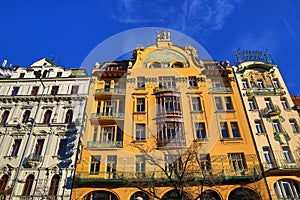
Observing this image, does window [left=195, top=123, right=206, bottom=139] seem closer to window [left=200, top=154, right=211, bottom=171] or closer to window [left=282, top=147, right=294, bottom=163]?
window [left=200, top=154, right=211, bottom=171]

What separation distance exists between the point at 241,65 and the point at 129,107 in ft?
52.9

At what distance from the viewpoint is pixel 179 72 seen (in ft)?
103

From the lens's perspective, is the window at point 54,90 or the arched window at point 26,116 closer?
the arched window at point 26,116

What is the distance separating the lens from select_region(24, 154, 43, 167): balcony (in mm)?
23328

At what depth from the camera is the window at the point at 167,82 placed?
99.0ft

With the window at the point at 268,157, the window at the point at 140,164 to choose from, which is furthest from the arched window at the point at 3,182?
the window at the point at 268,157

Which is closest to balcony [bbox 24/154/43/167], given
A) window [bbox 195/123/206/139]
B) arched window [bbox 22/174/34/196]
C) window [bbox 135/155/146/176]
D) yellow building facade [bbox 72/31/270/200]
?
arched window [bbox 22/174/34/196]

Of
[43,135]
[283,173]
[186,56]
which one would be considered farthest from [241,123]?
[43,135]

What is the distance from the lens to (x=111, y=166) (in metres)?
24.2

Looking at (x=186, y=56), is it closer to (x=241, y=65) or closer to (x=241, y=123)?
(x=241, y=65)

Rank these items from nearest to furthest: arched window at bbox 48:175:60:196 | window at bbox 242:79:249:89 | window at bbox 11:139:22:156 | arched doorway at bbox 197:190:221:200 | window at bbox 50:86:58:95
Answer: arched doorway at bbox 197:190:221:200, arched window at bbox 48:175:60:196, window at bbox 11:139:22:156, window at bbox 50:86:58:95, window at bbox 242:79:249:89

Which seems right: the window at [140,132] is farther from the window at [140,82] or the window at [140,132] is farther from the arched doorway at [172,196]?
the arched doorway at [172,196]

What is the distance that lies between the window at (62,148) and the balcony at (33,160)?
1.80 meters

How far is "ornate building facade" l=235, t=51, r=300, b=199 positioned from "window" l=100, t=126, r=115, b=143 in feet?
50.4
